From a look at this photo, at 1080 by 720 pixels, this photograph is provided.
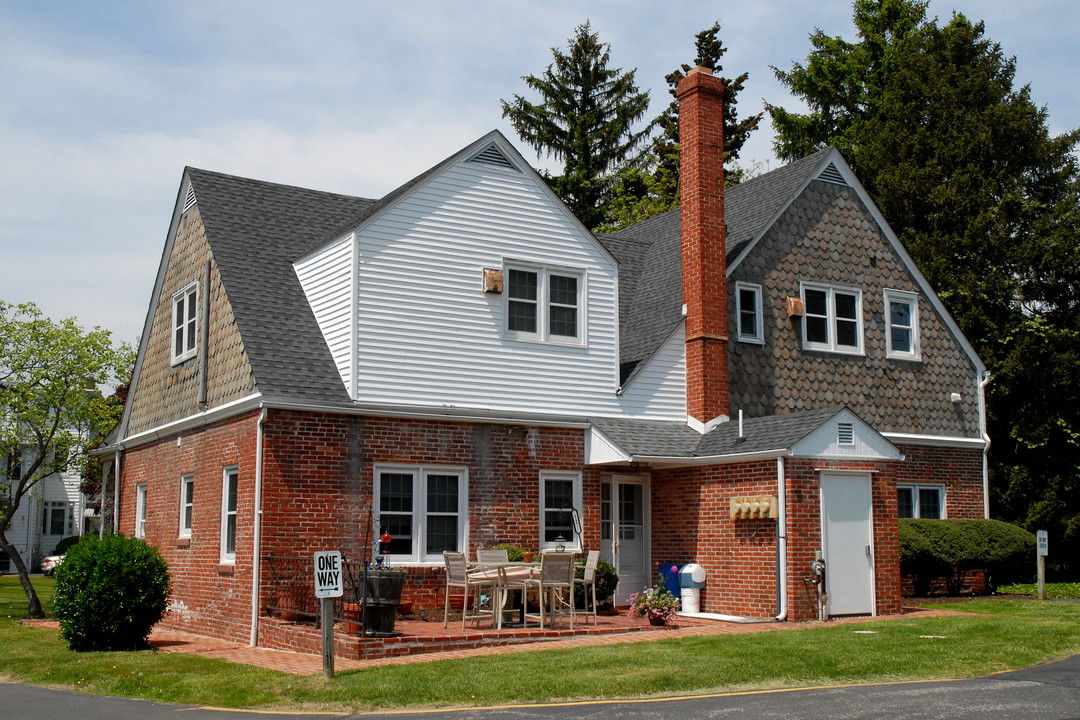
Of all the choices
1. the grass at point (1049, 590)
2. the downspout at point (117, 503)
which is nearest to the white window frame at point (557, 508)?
the grass at point (1049, 590)

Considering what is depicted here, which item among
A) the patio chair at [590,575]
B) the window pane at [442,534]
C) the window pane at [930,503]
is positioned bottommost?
the patio chair at [590,575]

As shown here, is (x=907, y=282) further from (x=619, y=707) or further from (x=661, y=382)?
(x=619, y=707)

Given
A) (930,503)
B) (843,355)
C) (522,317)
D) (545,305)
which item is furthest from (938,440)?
(522,317)

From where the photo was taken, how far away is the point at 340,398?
53.4 ft

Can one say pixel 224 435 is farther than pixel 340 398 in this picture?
Yes

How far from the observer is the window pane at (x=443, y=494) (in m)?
17.0

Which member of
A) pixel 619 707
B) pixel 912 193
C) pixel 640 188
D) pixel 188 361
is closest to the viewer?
pixel 619 707

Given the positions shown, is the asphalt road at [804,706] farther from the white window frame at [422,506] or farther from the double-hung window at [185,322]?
the double-hung window at [185,322]

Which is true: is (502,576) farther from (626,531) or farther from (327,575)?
(626,531)

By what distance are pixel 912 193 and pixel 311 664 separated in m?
22.4

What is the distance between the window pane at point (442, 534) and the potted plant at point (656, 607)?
305 centimetres

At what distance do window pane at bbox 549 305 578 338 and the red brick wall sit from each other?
18.0ft

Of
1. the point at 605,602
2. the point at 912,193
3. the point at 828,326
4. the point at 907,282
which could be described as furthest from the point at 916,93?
the point at 605,602

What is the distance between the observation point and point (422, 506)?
663 inches
